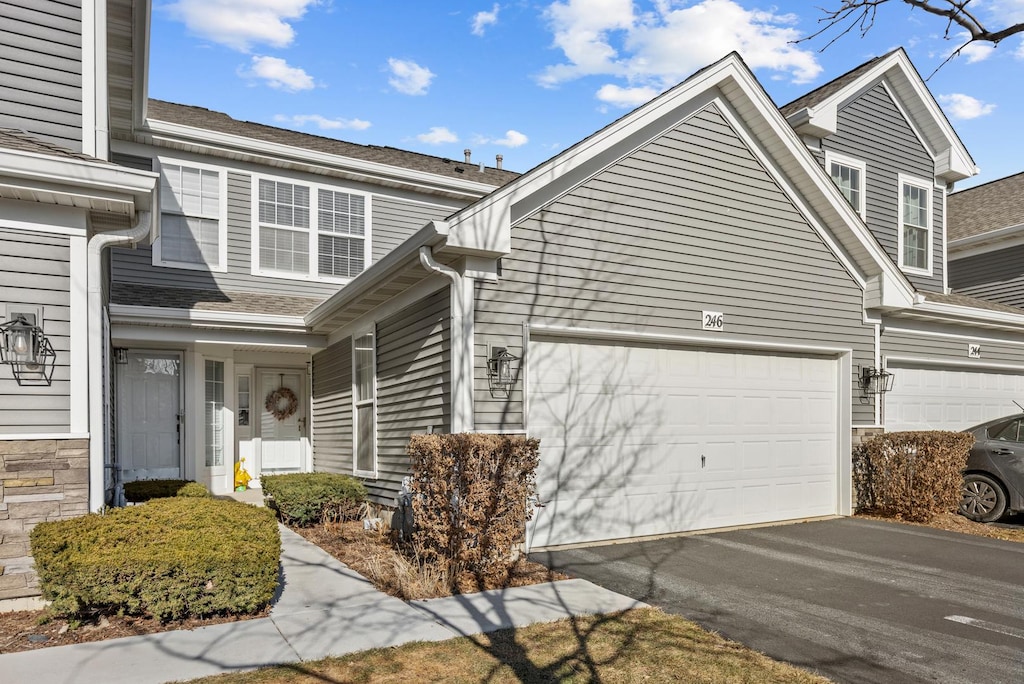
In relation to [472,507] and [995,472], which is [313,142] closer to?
[472,507]

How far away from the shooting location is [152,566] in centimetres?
513

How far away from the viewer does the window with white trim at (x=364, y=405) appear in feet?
32.1

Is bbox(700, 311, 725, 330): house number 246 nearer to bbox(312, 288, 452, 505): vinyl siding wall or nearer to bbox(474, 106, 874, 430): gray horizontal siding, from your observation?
Result: bbox(474, 106, 874, 430): gray horizontal siding

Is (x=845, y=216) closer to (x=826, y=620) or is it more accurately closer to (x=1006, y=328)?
(x=1006, y=328)

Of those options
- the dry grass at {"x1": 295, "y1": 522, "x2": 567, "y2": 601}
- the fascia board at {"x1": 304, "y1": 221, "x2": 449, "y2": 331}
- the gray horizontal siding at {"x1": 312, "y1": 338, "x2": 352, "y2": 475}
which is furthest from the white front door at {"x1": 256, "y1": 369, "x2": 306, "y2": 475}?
the dry grass at {"x1": 295, "y1": 522, "x2": 567, "y2": 601}

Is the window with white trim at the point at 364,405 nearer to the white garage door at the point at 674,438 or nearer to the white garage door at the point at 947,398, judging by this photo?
the white garage door at the point at 674,438

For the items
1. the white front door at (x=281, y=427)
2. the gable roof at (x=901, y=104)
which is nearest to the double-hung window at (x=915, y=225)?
the gable roof at (x=901, y=104)

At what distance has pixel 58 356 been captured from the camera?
19.4 feet

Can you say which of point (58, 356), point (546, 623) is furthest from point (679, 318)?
point (58, 356)

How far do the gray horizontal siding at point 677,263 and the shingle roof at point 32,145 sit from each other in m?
3.83

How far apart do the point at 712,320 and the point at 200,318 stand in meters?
7.18

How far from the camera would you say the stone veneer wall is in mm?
5586

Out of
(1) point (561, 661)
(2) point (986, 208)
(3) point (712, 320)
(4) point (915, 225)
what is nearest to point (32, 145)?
(1) point (561, 661)

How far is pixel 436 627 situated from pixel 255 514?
213 cm
